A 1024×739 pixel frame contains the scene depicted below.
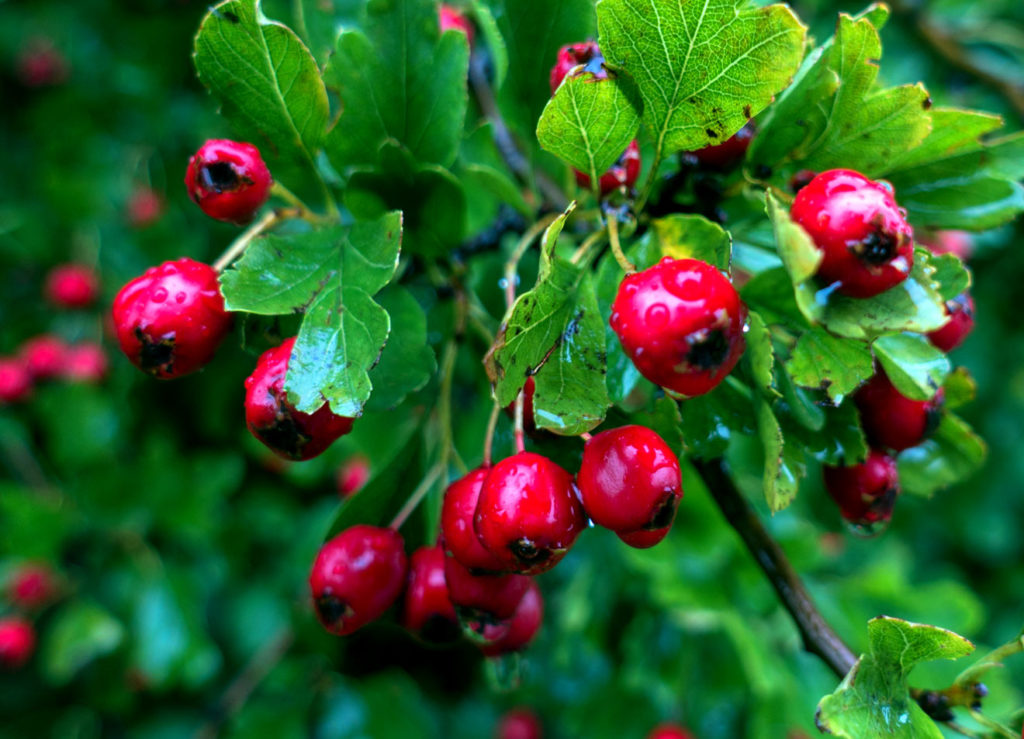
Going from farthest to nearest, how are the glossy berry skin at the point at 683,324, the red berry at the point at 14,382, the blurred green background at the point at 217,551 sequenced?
the red berry at the point at 14,382 < the blurred green background at the point at 217,551 < the glossy berry skin at the point at 683,324

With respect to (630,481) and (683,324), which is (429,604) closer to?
(630,481)

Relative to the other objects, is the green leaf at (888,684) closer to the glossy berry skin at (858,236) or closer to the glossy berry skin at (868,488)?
the glossy berry skin at (868,488)

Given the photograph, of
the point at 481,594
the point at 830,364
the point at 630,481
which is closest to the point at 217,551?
the point at 481,594

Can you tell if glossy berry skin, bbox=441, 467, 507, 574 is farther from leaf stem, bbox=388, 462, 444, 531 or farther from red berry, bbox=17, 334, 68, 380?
red berry, bbox=17, 334, 68, 380

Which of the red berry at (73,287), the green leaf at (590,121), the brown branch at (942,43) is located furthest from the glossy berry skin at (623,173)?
the red berry at (73,287)

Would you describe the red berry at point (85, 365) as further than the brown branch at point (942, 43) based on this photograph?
Yes

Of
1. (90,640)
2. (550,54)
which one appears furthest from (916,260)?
(90,640)
